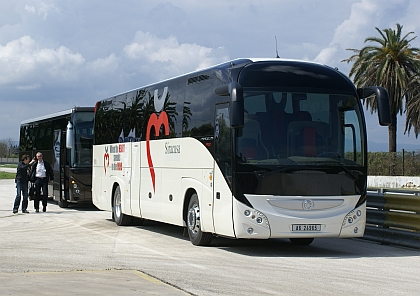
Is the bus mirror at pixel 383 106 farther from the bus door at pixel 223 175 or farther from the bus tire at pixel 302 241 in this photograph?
the bus tire at pixel 302 241

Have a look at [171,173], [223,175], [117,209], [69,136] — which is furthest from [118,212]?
[223,175]

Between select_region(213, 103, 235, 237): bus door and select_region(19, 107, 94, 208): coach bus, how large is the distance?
12711mm

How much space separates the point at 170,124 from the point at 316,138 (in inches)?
152

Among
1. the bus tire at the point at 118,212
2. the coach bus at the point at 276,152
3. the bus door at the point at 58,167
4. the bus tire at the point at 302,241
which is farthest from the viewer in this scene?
the bus door at the point at 58,167

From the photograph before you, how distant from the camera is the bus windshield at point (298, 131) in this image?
43.9ft

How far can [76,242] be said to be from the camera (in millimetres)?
15523

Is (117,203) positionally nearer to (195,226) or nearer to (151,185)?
(151,185)

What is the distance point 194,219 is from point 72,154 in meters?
11.9

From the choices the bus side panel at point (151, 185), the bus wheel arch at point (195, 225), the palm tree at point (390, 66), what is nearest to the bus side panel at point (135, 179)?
the bus side panel at point (151, 185)

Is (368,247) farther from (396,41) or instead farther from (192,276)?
(396,41)

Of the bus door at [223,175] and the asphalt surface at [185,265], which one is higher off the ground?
the bus door at [223,175]

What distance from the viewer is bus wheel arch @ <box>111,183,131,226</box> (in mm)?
19719

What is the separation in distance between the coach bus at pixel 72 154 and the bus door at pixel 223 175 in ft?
41.7

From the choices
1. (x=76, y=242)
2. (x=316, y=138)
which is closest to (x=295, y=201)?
(x=316, y=138)
